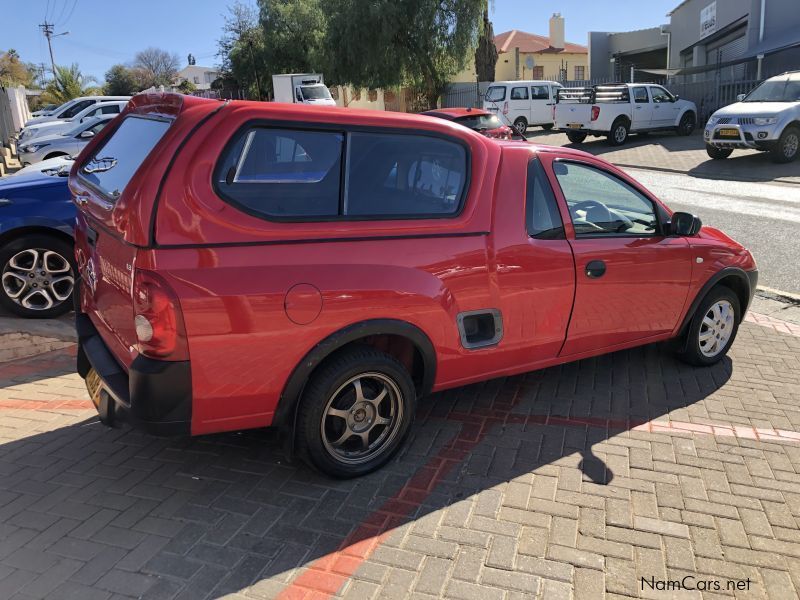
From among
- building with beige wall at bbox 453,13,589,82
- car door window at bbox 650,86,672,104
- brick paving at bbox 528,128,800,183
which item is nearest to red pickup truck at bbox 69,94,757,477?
brick paving at bbox 528,128,800,183

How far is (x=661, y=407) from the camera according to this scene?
4348mm

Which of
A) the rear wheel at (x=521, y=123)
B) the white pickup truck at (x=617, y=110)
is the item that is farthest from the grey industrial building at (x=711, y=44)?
the rear wheel at (x=521, y=123)

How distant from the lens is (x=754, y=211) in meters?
10.9

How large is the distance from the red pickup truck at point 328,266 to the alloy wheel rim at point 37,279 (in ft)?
6.45

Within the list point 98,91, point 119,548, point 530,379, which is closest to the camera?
point 119,548

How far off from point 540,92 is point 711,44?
38.4ft

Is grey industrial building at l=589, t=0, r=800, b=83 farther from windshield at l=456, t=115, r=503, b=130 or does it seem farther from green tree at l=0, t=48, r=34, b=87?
green tree at l=0, t=48, r=34, b=87

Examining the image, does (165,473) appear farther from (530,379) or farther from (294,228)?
(530,379)

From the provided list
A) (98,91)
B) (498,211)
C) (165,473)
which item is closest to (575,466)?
(498,211)

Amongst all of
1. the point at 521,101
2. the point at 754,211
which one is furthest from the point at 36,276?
the point at 521,101

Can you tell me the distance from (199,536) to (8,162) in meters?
18.4

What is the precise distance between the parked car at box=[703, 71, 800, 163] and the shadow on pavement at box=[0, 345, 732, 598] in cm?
1281

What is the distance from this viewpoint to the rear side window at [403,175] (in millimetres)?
3330

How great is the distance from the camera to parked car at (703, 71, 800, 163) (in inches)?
591
